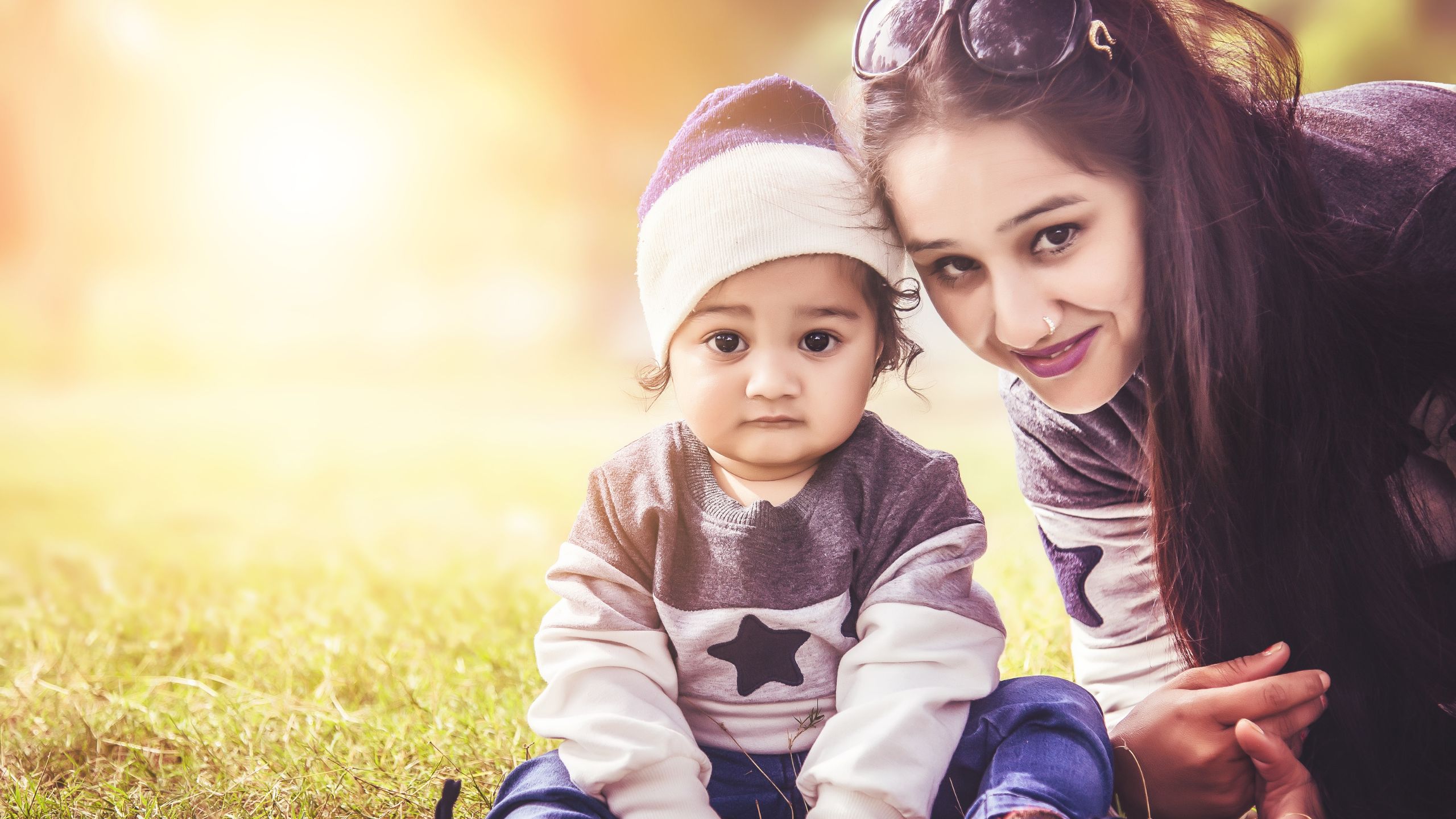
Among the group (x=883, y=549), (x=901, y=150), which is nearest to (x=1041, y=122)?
(x=901, y=150)

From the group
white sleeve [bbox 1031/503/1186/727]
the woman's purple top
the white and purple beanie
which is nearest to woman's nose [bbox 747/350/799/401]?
the white and purple beanie

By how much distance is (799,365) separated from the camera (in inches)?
60.3

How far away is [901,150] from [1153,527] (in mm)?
695

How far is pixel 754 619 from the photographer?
1574 mm

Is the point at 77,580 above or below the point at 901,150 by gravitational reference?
below

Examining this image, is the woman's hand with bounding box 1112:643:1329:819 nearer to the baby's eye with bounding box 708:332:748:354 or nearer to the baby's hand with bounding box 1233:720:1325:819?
the baby's hand with bounding box 1233:720:1325:819

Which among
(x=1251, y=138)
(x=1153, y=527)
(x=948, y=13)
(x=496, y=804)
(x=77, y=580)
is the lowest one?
(x=77, y=580)

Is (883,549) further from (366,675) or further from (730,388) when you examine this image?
(366,675)

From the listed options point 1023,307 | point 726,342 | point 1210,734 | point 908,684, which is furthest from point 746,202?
point 1210,734

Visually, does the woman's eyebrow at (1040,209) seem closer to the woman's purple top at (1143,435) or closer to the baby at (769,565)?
the baby at (769,565)

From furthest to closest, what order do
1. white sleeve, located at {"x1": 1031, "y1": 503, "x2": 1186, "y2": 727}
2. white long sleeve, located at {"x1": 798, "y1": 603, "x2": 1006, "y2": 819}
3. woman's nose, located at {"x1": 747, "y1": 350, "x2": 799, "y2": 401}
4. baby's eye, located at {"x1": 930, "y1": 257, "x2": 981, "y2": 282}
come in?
white sleeve, located at {"x1": 1031, "y1": 503, "x2": 1186, "y2": 727}, baby's eye, located at {"x1": 930, "y1": 257, "x2": 981, "y2": 282}, woman's nose, located at {"x1": 747, "y1": 350, "x2": 799, "y2": 401}, white long sleeve, located at {"x1": 798, "y1": 603, "x2": 1006, "y2": 819}

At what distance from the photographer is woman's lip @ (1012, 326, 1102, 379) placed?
1604 mm

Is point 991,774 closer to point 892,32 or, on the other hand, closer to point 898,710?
point 898,710

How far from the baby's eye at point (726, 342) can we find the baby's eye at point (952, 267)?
311 mm
